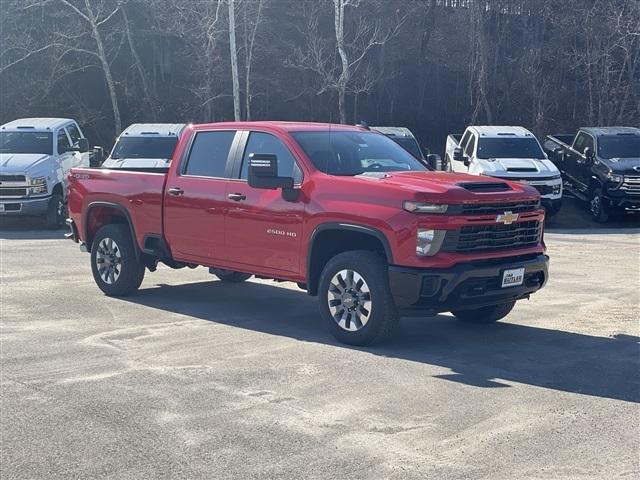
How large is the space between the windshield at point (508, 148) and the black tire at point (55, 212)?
365 inches

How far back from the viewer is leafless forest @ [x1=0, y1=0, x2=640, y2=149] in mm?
31688

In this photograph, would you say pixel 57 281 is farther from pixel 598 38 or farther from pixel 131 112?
pixel 598 38

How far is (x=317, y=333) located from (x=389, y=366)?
148 cm

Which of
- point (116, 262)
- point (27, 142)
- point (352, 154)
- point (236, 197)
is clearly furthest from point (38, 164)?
point (352, 154)

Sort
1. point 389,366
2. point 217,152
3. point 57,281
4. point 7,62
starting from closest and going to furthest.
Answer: point 389,366 < point 217,152 < point 57,281 < point 7,62

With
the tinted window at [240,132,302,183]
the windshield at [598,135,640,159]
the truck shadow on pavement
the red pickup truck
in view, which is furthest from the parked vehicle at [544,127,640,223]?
the tinted window at [240,132,302,183]

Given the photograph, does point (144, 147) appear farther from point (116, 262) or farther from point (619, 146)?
point (619, 146)

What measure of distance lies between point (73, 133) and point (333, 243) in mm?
13837

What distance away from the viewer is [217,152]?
31.6 ft

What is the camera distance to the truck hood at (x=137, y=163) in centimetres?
1866

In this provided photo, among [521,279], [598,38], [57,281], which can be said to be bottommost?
[57,281]

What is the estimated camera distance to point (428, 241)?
7.63 meters

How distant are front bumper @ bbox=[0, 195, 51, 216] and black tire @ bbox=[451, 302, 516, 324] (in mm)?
11722

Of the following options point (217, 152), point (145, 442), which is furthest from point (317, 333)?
point (145, 442)
